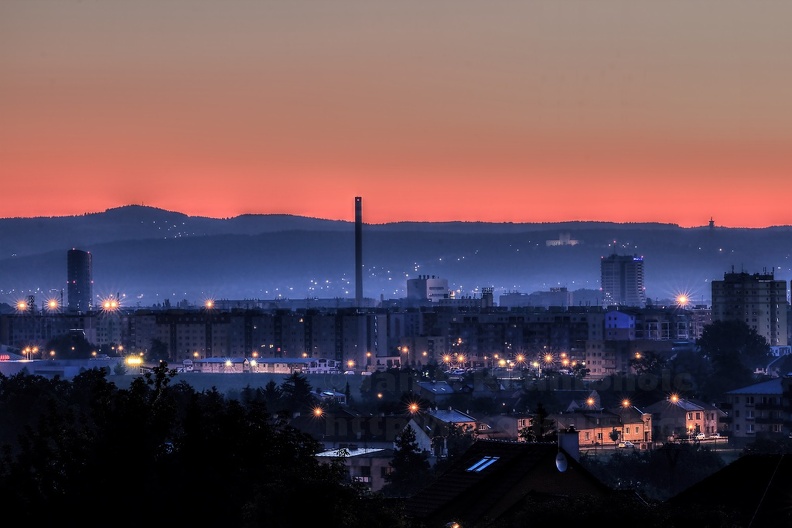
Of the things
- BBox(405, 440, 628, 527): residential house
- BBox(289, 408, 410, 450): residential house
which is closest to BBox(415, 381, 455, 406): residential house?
BBox(289, 408, 410, 450): residential house

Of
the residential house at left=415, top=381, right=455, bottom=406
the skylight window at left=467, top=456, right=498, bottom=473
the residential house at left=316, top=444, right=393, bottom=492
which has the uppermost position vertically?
the skylight window at left=467, top=456, right=498, bottom=473

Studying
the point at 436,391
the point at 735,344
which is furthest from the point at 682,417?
the point at 735,344

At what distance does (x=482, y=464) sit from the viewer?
17234 millimetres

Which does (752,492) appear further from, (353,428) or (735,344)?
(735,344)

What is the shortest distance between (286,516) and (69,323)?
107651mm

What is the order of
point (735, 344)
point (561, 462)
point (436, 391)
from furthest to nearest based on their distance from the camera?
point (735, 344)
point (436, 391)
point (561, 462)

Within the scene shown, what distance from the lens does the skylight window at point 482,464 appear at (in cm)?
1712

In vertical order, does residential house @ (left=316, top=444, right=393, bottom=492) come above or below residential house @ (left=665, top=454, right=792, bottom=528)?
below

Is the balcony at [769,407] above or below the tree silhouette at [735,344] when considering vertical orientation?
below

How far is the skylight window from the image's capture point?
56.2 ft

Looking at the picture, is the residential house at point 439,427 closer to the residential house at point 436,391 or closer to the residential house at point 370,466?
the residential house at point 370,466

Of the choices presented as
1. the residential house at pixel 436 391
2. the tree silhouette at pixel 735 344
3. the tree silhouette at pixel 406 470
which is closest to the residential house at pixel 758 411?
the residential house at pixel 436 391

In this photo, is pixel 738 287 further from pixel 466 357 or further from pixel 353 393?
pixel 353 393

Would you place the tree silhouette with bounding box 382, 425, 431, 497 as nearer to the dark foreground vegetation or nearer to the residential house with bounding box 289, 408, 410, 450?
the residential house with bounding box 289, 408, 410, 450
